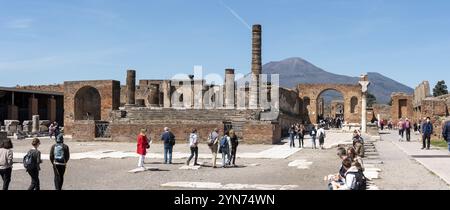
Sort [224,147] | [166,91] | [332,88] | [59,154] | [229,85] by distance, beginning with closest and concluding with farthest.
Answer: [59,154], [224,147], [229,85], [166,91], [332,88]

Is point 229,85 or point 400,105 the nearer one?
point 229,85

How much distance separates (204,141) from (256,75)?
1280cm

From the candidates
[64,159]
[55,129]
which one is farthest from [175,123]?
[64,159]

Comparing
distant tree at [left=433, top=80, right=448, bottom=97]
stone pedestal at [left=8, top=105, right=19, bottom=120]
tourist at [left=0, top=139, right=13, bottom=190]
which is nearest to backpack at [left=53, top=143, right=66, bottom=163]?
tourist at [left=0, top=139, right=13, bottom=190]

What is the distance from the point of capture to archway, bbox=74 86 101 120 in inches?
1822

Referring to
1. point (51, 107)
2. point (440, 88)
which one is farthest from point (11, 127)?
point (440, 88)

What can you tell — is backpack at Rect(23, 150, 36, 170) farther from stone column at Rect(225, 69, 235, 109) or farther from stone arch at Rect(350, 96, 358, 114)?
stone arch at Rect(350, 96, 358, 114)

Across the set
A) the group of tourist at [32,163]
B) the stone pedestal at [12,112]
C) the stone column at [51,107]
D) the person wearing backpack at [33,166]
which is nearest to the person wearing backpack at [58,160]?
the group of tourist at [32,163]

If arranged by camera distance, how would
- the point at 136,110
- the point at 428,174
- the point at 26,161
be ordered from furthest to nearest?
the point at 136,110, the point at 428,174, the point at 26,161

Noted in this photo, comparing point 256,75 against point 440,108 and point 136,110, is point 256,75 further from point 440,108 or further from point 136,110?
point 440,108

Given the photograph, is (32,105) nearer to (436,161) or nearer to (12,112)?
(12,112)

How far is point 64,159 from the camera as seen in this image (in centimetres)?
1082

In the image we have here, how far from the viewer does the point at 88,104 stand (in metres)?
53.9

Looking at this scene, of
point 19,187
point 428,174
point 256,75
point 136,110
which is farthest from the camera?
point 256,75
